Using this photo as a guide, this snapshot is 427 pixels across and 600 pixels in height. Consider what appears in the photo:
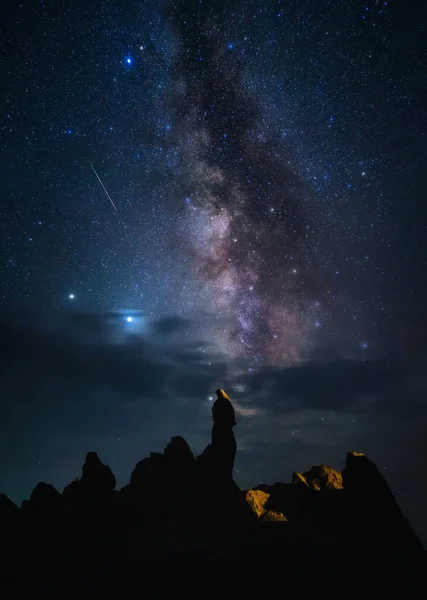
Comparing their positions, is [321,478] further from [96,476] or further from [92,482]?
[92,482]

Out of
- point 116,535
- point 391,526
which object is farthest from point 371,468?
point 116,535

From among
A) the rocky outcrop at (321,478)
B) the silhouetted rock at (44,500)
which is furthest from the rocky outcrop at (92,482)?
the rocky outcrop at (321,478)

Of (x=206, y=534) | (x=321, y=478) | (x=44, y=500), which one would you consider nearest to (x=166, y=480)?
(x=206, y=534)

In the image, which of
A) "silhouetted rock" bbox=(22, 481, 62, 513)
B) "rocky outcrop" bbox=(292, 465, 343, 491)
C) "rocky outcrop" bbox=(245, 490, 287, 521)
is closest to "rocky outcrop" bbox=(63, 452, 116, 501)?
"silhouetted rock" bbox=(22, 481, 62, 513)

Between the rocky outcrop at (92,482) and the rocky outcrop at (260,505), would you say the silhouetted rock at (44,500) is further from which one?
the rocky outcrop at (260,505)

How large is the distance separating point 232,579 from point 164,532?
1080 cm

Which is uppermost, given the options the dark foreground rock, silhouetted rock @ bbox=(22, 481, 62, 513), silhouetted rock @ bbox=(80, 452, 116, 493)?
silhouetted rock @ bbox=(80, 452, 116, 493)

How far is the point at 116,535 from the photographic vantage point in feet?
138

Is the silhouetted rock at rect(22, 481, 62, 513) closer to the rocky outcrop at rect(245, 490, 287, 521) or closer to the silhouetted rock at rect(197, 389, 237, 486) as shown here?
the silhouetted rock at rect(197, 389, 237, 486)

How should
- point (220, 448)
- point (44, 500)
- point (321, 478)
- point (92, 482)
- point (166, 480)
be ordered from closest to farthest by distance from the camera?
point (44, 500), point (166, 480), point (92, 482), point (321, 478), point (220, 448)

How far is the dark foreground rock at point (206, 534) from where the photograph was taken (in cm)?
3384

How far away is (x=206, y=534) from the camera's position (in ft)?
135

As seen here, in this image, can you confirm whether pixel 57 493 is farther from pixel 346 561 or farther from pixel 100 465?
pixel 346 561

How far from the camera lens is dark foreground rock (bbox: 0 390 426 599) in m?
33.8
